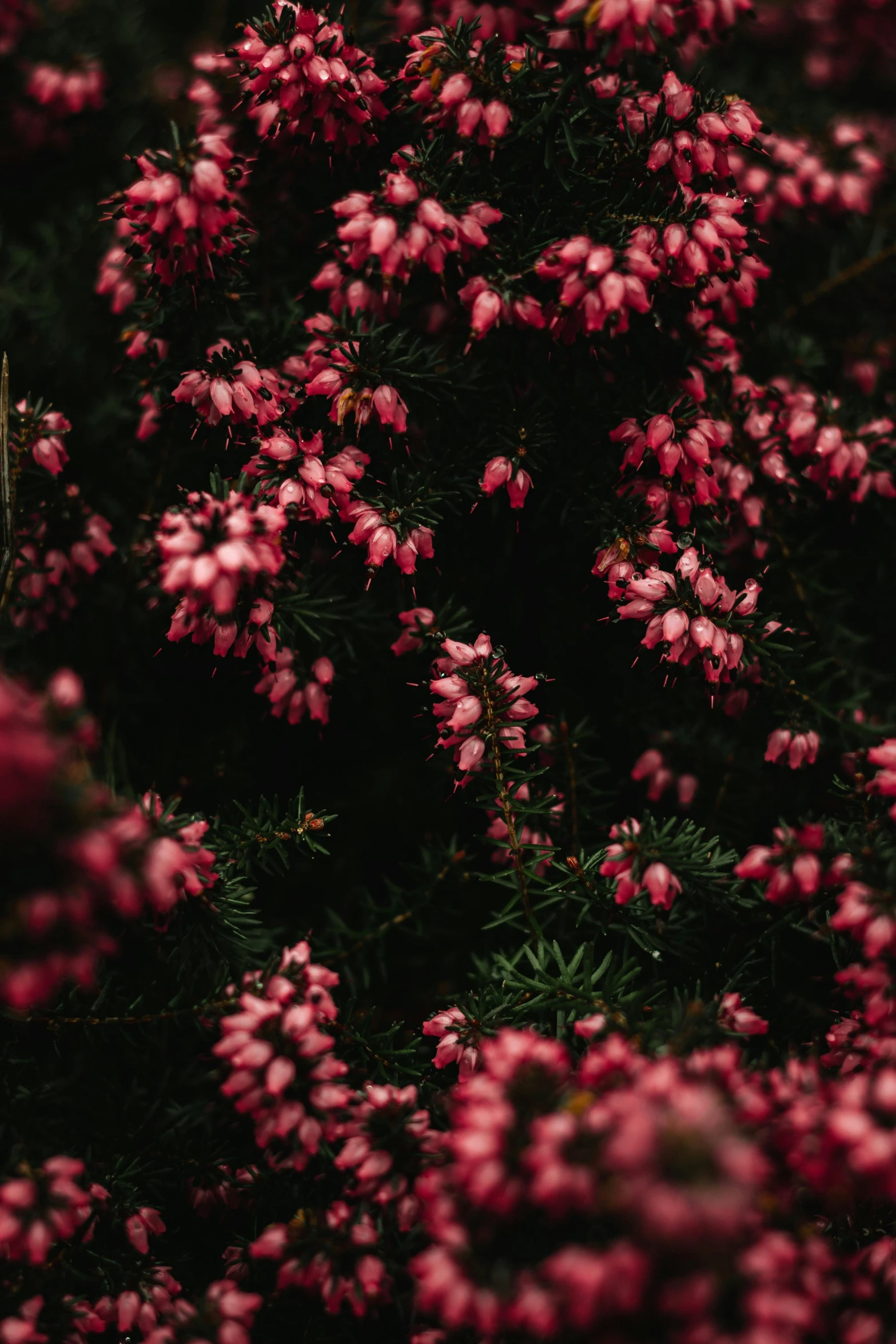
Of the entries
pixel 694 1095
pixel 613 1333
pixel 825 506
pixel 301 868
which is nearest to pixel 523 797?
pixel 301 868

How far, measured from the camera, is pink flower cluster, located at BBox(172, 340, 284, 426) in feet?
5.80

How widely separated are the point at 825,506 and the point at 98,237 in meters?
2.40

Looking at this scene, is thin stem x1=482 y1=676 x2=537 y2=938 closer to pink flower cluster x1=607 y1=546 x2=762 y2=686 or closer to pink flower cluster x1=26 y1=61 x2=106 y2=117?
pink flower cluster x1=607 y1=546 x2=762 y2=686

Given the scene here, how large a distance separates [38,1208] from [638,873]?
1122 mm

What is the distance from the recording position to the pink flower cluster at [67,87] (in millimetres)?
2725

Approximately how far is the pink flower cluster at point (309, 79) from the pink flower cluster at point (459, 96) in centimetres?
12

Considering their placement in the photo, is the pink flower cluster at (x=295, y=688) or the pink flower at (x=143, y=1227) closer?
the pink flower at (x=143, y=1227)

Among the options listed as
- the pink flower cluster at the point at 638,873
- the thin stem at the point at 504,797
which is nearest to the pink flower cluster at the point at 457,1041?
the thin stem at the point at 504,797

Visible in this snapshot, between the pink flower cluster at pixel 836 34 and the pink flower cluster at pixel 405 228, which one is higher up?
the pink flower cluster at pixel 836 34

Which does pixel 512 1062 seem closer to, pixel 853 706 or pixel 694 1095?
pixel 694 1095

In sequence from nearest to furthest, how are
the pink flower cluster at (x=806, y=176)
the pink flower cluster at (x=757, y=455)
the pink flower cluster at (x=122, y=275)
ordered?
the pink flower cluster at (x=757, y=455), the pink flower cluster at (x=122, y=275), the pink flower cluster at (x=806, y=176)

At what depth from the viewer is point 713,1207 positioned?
2.98 ft

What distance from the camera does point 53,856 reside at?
42.1 inches

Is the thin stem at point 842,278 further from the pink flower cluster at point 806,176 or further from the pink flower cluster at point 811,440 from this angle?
the pink flower cluster at point 811,440
